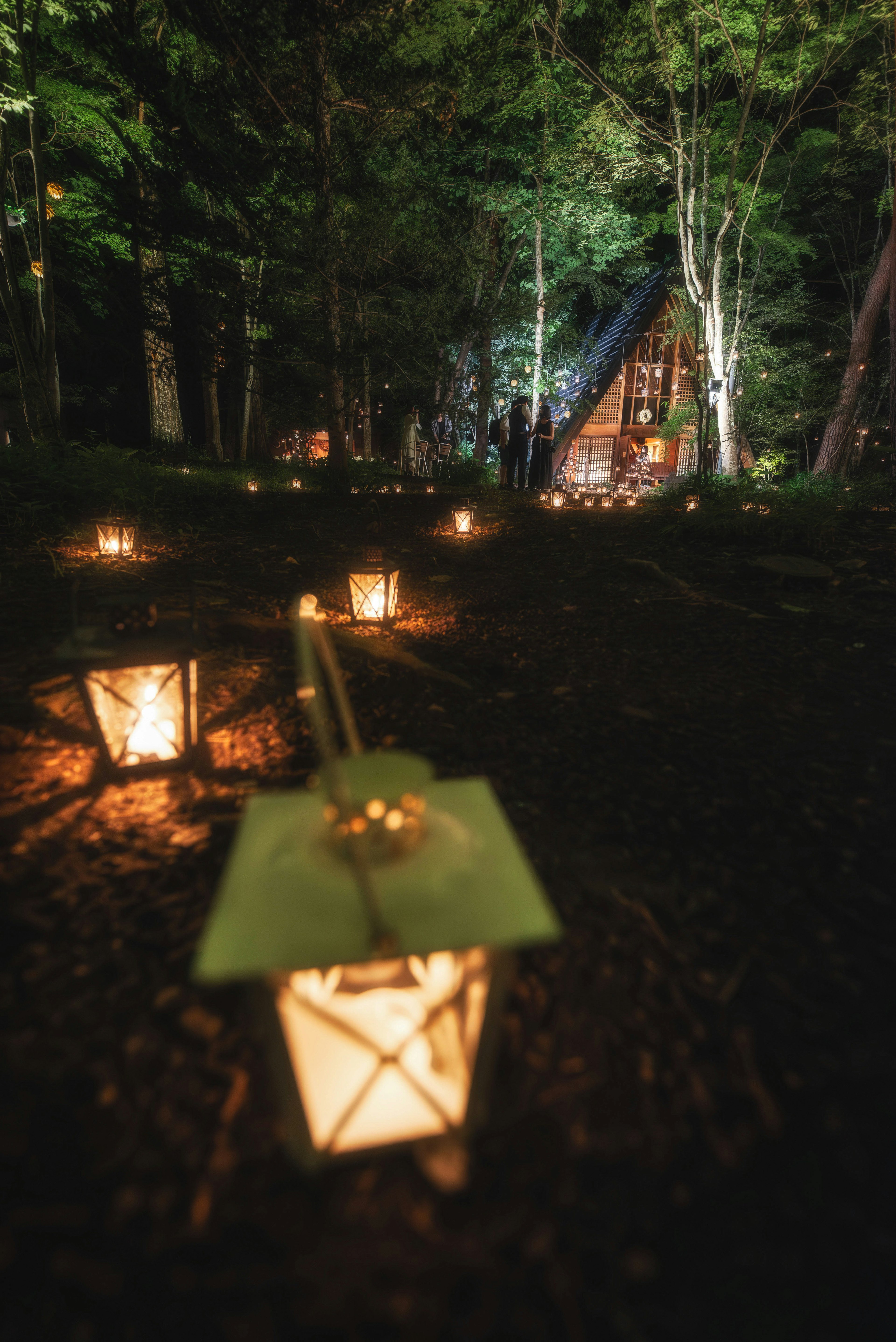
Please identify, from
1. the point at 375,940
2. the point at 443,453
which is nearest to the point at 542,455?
the point at 443,453

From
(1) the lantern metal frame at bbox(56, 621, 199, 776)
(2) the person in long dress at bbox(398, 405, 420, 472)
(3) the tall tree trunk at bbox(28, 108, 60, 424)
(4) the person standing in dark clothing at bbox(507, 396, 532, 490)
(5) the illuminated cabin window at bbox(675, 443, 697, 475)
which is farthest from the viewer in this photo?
(5) the illuminated cabin window at bbox(675, 443, 697, 475)

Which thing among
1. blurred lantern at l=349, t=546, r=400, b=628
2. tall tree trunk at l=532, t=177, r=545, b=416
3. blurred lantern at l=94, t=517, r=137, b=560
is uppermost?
tall tree trunk at l=532, t=177, r=545, b=416

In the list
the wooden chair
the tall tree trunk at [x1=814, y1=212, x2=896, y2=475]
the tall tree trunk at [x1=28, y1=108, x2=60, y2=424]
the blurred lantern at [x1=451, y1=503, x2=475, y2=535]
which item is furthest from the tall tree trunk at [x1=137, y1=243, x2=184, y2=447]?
the tall tree trunk at [x1=814, y1=212, x2=896, y2=475]

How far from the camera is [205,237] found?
993 cm

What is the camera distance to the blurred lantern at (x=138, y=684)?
2.30 metres

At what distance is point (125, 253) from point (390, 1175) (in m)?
19.4

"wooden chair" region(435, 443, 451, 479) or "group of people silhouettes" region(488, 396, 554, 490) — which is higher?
A: "wooden chair" region(435, 443, 451, 479)

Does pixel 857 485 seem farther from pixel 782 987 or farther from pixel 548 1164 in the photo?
pixel 548 1164

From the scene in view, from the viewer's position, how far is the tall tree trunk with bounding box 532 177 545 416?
18312mm

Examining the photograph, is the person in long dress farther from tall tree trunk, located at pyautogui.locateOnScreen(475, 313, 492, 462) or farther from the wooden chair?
tall tree trunk, located at pyautogui.locateOnScreen(475, 313, 492, 462)

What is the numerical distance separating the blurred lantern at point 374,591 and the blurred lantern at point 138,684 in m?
1.98

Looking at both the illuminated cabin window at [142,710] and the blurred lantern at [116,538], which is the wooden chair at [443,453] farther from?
the illuminated cabin window at [142,710]

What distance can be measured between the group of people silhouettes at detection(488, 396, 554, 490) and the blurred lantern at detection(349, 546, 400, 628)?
9045 millimetres

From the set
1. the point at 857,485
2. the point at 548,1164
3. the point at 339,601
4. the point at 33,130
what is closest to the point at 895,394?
the point at 857,485
